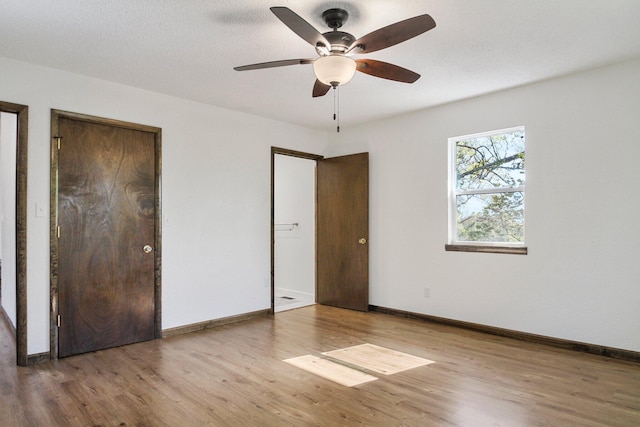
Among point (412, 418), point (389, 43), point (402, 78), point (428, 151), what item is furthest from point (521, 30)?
point (412, 418)

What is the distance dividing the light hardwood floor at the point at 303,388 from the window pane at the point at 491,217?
1066mm

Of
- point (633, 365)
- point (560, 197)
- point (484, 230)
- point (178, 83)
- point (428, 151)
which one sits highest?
point (178, 83)

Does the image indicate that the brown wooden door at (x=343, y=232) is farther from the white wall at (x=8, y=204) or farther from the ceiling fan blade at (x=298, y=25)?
the white wall at (x=8, y=204)

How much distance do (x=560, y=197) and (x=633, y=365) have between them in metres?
1.47

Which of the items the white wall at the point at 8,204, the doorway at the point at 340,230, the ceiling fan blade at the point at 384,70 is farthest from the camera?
the doorway at the point at 340,230

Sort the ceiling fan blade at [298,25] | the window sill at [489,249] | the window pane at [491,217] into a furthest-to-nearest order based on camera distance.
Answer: the window pane at [491,217]
the window sill at [489,249]
the ceiling fan blade at [298,25]

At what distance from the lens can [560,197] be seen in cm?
364

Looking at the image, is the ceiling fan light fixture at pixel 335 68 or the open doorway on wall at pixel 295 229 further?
the open doorway on wall at pixel 295 229

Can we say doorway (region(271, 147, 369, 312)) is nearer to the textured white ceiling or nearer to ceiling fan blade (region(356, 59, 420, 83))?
the textured white ceiling

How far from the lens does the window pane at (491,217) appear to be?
3.99 meters

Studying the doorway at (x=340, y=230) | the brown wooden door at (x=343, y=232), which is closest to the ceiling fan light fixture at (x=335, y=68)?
the doorway at (x=340, y=230)

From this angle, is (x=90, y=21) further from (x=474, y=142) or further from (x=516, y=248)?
(x=516, y=248)

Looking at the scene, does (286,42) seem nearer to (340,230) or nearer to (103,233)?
(103,233)

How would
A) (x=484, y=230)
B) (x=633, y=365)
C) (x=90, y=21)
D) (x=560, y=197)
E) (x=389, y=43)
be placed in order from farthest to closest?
(x=484, y=230)
(x=560, y=197)
(x=633, y=365)
(x=90, y=21)
(x=389, y=43)
